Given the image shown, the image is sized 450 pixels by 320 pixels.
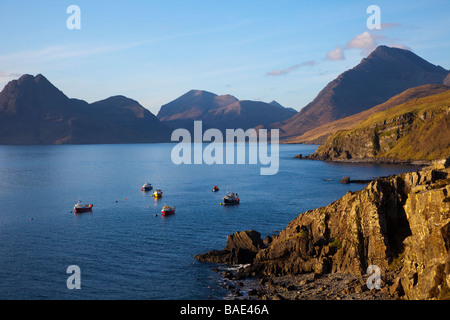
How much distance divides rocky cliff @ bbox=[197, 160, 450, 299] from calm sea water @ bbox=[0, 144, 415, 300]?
12.5 meters

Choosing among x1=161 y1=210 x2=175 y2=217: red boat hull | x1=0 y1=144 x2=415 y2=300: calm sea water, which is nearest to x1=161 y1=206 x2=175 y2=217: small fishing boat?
x1=161 y1=210 x2=175 y2=217: red boat hull

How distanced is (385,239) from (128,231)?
189 ft

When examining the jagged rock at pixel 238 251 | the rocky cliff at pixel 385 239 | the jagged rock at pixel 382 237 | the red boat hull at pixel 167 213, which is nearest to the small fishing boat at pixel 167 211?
the red boat hull at pixel 167 213

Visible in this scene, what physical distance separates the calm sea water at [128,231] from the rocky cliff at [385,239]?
41.1ft

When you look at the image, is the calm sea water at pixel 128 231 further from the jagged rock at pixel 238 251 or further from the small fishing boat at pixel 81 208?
the jagged rock at pixel 238 251

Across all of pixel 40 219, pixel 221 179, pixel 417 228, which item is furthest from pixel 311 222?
pixel 221 179

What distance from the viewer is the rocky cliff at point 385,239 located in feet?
144

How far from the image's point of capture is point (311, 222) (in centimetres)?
6950

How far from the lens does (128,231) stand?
3679 inches

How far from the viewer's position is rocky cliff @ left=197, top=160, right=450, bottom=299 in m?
43.8

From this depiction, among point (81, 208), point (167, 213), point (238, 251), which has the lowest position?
point (238, 251)

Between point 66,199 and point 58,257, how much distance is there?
70686mm

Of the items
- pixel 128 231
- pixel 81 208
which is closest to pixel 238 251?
pixel 128 231

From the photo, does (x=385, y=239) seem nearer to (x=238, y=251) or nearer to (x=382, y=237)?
(x=382, y=237)
